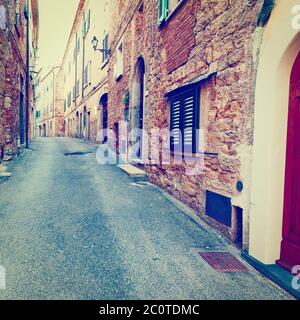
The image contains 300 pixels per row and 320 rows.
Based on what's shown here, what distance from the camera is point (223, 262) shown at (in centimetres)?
353

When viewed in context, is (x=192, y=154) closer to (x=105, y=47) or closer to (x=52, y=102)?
(x=105, y=47)

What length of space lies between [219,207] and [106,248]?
1.74 metres

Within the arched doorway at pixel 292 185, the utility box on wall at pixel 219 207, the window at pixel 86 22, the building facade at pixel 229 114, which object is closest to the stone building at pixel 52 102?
the window at pixel 86 22

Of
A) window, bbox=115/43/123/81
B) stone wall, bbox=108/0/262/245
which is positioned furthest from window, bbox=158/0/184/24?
window, bbox=115/43/123/81

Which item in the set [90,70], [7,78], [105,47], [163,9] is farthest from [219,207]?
[90,70]

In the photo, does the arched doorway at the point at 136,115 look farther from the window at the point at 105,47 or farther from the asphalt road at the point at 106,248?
the window at the point at 105,47

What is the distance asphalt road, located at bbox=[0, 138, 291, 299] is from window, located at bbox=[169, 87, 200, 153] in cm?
118

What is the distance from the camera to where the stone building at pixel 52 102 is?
36.2 meters

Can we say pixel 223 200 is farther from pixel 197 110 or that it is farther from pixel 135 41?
pixel 135 41

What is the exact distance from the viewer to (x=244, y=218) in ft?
12.3

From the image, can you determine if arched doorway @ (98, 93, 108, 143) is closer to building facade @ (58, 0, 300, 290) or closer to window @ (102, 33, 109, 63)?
window @ (102, 33, 109, 63)

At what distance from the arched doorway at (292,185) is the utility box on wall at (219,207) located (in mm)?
879

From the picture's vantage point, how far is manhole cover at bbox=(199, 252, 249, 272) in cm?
337

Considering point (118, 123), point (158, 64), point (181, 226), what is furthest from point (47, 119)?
point (181, 226)
